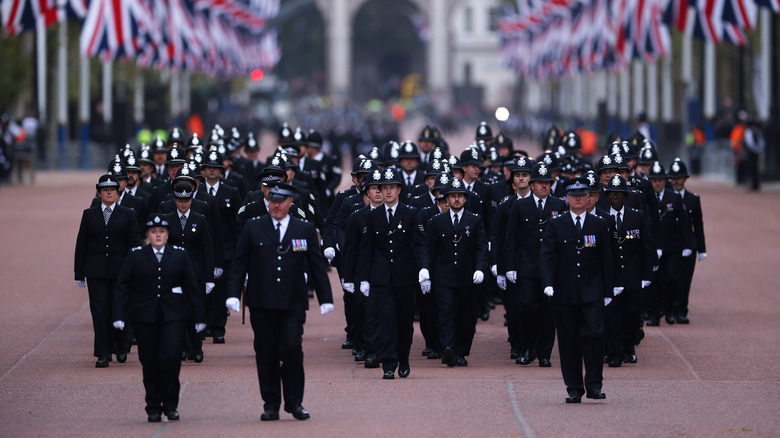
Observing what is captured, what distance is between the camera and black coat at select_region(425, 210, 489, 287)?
15.2m

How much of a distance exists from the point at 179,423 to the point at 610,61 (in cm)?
4091

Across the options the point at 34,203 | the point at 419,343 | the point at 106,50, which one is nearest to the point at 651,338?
the point at 419,343

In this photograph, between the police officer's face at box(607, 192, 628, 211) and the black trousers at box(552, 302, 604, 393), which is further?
the police officer's face at box(607, 192, 628, 211)

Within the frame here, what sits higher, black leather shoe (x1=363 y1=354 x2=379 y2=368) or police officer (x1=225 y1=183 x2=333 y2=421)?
police officer (x1=225 y1=183 x2=333 y2=421)

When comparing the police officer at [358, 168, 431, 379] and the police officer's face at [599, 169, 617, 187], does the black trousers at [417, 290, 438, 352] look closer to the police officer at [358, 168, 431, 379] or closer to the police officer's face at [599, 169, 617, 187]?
the police officer at [358, 168, 431, 379]

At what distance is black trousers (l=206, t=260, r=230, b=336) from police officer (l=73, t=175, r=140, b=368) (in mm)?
1830

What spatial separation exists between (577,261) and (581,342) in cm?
69

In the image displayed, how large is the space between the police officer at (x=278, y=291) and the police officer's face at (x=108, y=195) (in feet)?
9.67

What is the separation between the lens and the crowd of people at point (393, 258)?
1239cm

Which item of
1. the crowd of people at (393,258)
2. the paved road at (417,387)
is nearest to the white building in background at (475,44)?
the paved road at (417,387)

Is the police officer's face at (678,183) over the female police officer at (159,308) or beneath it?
over

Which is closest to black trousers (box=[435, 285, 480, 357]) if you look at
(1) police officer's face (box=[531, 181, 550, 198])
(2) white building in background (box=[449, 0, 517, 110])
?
(1) police officer's face (box=[531, 181, 550, 198])

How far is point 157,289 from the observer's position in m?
12.4

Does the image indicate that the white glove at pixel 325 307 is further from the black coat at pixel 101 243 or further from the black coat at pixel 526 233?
the black coat at pixel 101 243
